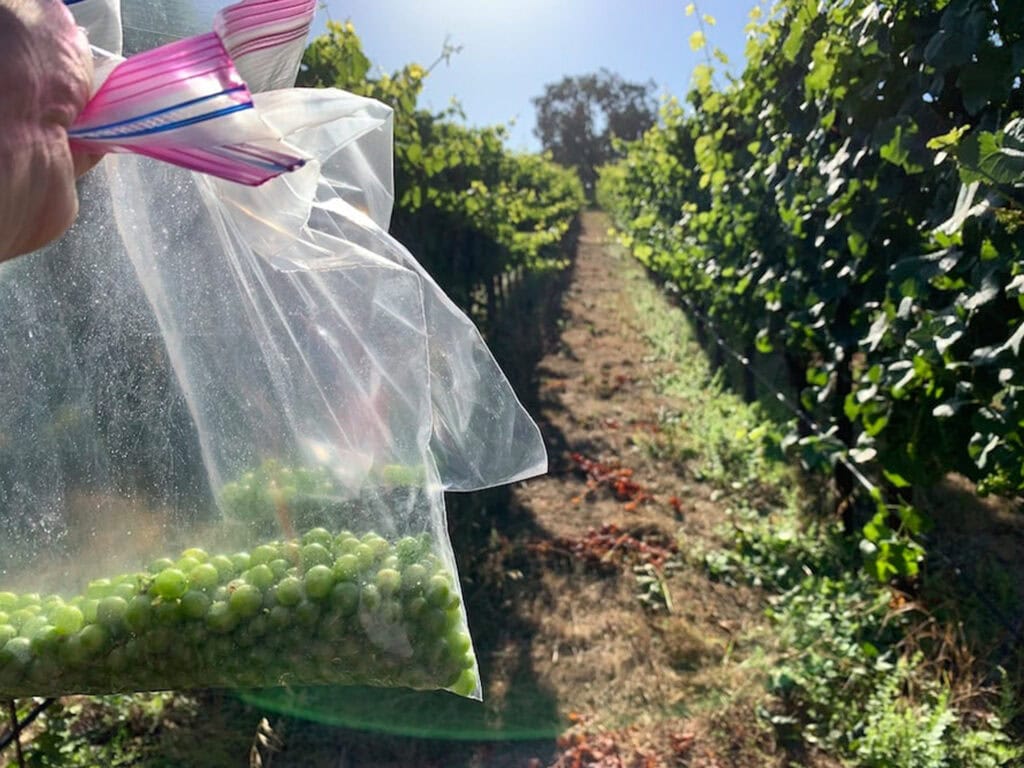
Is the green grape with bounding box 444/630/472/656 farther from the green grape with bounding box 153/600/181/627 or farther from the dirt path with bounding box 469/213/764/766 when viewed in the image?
the dirt path with bounding box 469/213/764/766

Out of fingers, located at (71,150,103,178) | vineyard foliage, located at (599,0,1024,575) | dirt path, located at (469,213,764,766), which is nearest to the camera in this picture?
fingers, located at (71,150,103,178)

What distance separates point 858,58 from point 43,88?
284 cm

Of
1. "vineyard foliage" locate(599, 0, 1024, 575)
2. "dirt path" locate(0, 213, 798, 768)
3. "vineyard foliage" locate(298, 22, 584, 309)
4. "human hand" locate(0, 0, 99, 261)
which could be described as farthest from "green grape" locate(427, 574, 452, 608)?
"vineyard foliage" locate(298, 22, 584, 309)

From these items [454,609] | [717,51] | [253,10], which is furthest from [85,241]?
[717,51]

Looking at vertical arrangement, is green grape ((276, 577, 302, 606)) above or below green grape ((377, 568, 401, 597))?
below

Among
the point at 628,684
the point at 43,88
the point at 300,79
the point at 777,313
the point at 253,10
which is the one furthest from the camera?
the point at 777,313

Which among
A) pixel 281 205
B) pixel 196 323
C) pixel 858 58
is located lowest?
pixel 196 323

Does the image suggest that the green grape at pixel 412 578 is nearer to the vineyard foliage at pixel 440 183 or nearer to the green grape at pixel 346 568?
the green grape at pixel 346 568

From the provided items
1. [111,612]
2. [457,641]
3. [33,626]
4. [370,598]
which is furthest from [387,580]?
[33,626]

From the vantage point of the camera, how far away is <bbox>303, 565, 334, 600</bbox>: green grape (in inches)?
40.1

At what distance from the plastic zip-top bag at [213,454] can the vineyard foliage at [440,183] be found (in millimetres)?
2973

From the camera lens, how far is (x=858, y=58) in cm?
277

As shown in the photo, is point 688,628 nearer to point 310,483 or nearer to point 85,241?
point 310,483

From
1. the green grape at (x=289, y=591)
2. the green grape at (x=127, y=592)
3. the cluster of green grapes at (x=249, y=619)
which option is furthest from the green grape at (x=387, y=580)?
the green grape at (x=127, y=592)
